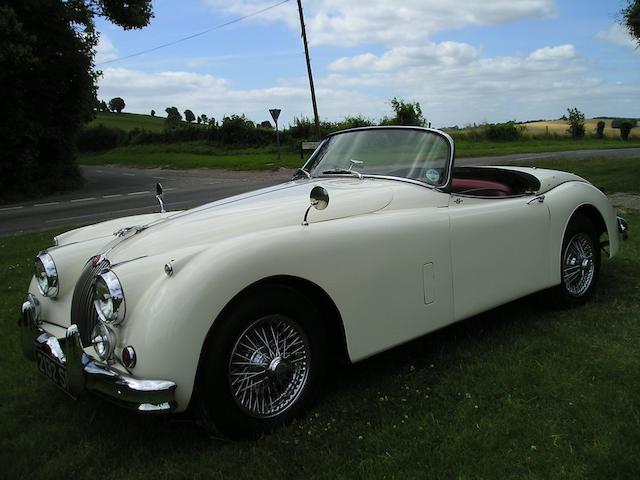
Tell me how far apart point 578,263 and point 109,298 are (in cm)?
352

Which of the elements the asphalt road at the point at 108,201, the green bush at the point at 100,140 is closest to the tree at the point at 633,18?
the asphalt road at the point at 108,201

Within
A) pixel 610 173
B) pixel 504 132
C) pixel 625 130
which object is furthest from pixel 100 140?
pixel 610 173

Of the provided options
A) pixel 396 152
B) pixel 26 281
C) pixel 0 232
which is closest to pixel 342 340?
pixel 396 152

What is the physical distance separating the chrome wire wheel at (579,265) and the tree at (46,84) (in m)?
15.8

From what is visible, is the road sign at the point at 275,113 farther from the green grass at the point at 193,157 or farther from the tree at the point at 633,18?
the tree at the point at 633,18

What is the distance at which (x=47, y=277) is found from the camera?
10.9ft

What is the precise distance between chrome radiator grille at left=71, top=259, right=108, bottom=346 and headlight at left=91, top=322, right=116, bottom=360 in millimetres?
184

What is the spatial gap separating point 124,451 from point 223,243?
1.11m

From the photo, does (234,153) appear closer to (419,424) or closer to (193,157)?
(193,157)

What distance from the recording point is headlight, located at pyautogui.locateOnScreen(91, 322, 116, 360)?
2.50 meters

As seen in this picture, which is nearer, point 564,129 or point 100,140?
point 564,129

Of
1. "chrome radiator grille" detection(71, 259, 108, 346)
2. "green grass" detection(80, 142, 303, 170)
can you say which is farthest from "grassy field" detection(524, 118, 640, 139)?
"chrome radiator grille" detection(71, 259, 108, 346)

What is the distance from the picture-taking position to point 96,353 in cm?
261

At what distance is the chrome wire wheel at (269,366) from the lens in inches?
105
